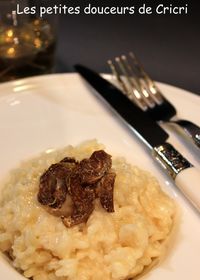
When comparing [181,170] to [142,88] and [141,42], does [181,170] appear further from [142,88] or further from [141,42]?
[141,42]

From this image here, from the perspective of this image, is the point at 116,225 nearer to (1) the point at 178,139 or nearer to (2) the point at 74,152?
(2) the point at 74,152

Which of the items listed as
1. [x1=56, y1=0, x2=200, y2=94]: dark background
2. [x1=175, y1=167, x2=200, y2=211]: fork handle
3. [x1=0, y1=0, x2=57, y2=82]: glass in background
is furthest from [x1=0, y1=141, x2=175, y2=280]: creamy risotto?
[x1=56, y1=0, x2=200, y2=94]: dark background

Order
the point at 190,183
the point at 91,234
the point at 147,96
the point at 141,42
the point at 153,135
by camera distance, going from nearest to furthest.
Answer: the point at 91,234 < the point at 190,183 < the point at 153,135 < the point at 147,96 < the point at 141,42

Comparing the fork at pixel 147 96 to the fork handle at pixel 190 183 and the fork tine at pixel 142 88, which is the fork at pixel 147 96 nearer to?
the fork tine at pixel 142 88

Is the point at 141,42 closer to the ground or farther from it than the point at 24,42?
closer to the ground

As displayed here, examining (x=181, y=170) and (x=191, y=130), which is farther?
(x=191, y=130)

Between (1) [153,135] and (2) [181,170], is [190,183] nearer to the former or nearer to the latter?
(2) [181,170]

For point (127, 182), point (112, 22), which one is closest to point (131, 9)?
point (112, 22)

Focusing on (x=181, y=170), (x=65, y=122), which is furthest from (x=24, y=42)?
(x=181, y=170)

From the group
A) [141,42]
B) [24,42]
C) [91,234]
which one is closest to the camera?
[91,234]
